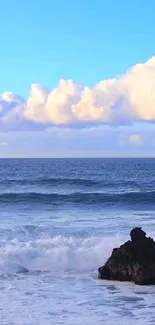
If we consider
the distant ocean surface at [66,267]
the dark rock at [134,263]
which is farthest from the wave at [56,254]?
the dark rock at [134,263]

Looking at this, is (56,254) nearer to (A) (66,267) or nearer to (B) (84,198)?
(A) (66,267)

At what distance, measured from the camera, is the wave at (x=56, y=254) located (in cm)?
1699

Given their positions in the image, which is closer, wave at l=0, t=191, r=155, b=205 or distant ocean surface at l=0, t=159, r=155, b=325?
distant ocean surface at l=0, t=159, r=155, b=325

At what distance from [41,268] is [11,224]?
9345 millimetres

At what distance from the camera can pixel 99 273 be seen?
50.7 feet

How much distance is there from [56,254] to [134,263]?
14.0 ft

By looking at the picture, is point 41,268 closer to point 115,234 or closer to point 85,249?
point 85,249

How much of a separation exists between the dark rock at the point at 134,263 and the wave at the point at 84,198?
22954 millimetres

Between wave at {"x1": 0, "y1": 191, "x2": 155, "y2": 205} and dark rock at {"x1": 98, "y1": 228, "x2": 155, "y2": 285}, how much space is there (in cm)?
2295

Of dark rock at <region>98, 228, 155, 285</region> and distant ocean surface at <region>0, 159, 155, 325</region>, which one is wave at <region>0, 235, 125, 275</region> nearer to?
distant ocean surface at <region>0, 159, 155, 325</region>

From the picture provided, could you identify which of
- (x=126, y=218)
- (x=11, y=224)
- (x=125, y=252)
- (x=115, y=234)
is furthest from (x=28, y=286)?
(x=126, y=218)

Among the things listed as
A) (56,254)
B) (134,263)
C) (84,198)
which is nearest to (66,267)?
(56,254)

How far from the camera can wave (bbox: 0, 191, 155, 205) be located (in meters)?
39.5

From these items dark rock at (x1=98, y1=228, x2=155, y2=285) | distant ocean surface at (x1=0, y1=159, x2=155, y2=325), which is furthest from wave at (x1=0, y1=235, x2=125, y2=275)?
dark rock at (x1=98, y1=228, x2=155, y2=285)
